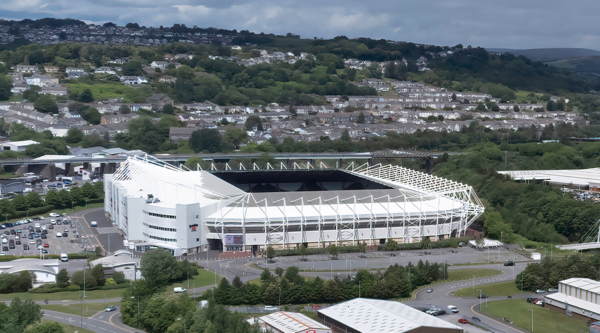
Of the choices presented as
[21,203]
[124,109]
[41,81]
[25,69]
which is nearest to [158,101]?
[124,109]

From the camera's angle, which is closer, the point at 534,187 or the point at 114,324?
the point at 114,324

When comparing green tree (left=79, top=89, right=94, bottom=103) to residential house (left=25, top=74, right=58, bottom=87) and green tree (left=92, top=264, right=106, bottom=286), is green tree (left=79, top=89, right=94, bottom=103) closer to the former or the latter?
residential house (left=25, top=74, right=58, bottom=87)

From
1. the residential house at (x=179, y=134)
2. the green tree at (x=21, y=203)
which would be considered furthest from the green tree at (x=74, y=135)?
the green tree at (x=21, y=203)

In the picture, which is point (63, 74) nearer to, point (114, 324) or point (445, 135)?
point (445, 135)

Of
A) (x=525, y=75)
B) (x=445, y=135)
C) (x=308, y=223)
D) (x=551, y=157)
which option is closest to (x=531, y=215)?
(x=308, y=223)

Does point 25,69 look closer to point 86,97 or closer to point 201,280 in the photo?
point 86,97

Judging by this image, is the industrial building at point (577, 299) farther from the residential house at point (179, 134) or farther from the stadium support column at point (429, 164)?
the residential house at point (179, 134)
